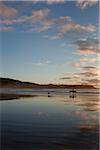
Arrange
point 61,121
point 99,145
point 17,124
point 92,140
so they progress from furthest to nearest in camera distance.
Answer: point 61,121, point 17,124, point 92,140, point 99,145

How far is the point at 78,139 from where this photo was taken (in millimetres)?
13570

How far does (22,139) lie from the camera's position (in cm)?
1329

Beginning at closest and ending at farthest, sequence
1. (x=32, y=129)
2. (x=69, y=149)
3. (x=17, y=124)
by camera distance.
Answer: (x=69, y=149), (x=32, y=129), (x=17, y=124)

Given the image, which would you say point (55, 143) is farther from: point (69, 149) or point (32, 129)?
point (32, 129)

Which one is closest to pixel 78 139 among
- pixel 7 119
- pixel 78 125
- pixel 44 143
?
pixel 44 143

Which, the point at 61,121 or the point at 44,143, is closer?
the point at 44,143

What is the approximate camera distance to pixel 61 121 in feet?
62.8

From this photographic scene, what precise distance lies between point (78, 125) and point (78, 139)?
4214 mm

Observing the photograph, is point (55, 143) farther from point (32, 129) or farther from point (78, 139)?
point (32, 129)

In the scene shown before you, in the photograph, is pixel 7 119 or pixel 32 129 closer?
pixel 32 129

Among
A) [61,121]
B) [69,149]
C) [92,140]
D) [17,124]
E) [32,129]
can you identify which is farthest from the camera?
[61,121]

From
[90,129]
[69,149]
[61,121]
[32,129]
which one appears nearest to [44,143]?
[69,149]

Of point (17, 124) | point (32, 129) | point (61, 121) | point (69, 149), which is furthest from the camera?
point (61, 121)

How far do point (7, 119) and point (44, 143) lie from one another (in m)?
7.35
